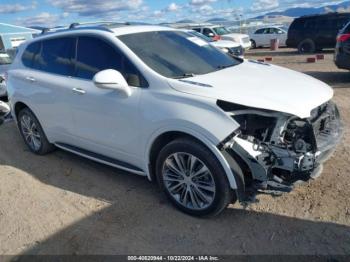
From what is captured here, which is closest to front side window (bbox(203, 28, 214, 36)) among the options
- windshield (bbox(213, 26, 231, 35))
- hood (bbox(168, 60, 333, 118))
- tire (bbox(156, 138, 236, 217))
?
windshield (bbox(213, 26, 231, 35))

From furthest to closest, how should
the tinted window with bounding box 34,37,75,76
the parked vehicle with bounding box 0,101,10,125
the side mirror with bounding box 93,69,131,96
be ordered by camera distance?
the parked vehicle with bounding box 0,101,10,125, the tinted window with bounding box 34,37,75,76, the side mirror with bounding box 93,69,131,96

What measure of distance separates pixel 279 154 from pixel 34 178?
3.41 metres

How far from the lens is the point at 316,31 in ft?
67.5

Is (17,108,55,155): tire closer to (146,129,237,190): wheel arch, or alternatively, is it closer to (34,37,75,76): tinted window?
(34,37,75,76): tinted window

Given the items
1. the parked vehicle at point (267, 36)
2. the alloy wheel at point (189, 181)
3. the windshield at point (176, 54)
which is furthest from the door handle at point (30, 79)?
the parked vehicle at point (267, 36)

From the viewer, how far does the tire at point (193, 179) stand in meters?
3.63

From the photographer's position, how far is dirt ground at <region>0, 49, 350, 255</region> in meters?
3.55

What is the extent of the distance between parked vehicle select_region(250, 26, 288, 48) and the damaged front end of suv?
24338 millimetres

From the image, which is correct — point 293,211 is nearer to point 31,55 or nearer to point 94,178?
point 94,178

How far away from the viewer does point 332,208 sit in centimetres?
397

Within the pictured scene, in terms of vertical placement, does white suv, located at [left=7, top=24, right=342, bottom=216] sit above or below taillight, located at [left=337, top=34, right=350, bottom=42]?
above

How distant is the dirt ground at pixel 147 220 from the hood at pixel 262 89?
1078mm

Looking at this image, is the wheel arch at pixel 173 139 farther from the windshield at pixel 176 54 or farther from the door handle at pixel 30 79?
the door handle at pixel 30 79

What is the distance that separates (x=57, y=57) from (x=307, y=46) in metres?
18.2
